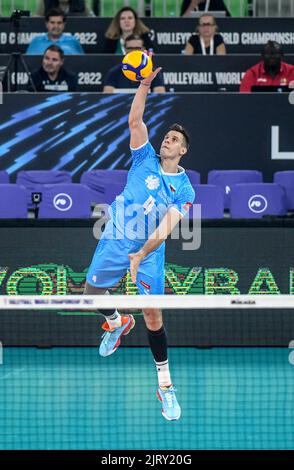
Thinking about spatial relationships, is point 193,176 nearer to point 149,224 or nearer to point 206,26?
point 206,26

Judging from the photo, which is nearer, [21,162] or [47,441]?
[47,441]

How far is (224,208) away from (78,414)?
16.3ft

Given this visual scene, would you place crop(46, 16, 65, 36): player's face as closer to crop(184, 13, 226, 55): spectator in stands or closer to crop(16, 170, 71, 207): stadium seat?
crop(184, 13, 226, 55): spectator in stands

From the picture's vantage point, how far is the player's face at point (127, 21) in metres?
17.5

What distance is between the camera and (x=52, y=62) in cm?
1648

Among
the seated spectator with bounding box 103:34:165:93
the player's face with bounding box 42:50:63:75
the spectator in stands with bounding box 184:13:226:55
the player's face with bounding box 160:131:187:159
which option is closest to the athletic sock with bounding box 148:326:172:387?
the player's face with bounding box 160:131:187:159

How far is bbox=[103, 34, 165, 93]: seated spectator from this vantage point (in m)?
16.5

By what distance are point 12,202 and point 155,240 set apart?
4.10 m

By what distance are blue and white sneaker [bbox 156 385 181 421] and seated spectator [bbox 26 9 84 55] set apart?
7.92 meters

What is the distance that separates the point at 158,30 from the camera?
19.0 metres

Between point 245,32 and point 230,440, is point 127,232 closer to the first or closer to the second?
point 230,440

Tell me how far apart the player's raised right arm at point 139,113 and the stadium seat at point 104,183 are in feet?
12.2
